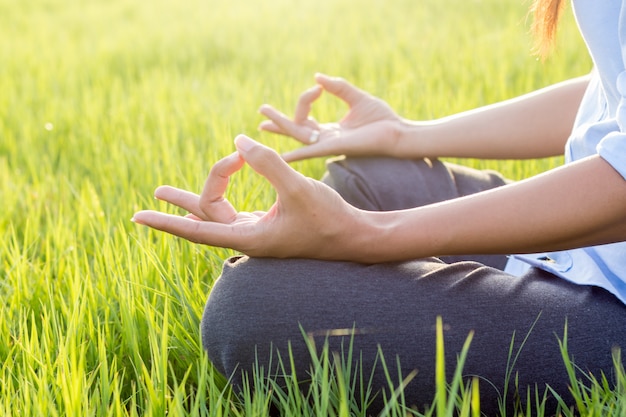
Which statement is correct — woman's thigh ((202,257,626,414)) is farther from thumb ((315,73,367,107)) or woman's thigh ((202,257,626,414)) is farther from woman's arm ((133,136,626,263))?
thumb ((315,73,367,107))

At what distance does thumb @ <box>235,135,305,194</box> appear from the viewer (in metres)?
0.92

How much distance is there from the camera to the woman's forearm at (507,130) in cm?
144

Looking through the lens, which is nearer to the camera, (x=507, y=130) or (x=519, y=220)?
(x=519, y=220)

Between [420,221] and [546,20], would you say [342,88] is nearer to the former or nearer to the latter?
[546,20]

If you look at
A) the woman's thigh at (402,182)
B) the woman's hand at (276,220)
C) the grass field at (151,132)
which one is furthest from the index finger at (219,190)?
the woman's thigh at (402,182)

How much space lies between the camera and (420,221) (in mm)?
982

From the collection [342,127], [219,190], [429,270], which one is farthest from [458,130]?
[219,190]

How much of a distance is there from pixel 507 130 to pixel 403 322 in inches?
24.7

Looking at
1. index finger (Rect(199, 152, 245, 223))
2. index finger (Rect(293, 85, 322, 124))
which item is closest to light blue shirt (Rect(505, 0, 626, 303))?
index finger (Rect(199, 152, 245, 223))

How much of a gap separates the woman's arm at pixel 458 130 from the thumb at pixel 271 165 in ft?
1.90

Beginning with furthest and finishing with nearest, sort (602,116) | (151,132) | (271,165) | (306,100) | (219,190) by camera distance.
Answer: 1. (151,132)
2. (306,100)
3. (602,116)
4. (219,190)
5. (271,165)

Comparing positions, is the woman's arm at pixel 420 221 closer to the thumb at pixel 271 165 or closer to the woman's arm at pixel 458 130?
the thumb at pixel 271 165

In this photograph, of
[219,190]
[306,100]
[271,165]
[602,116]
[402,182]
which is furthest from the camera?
[306,100]

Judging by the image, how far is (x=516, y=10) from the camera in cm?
436
